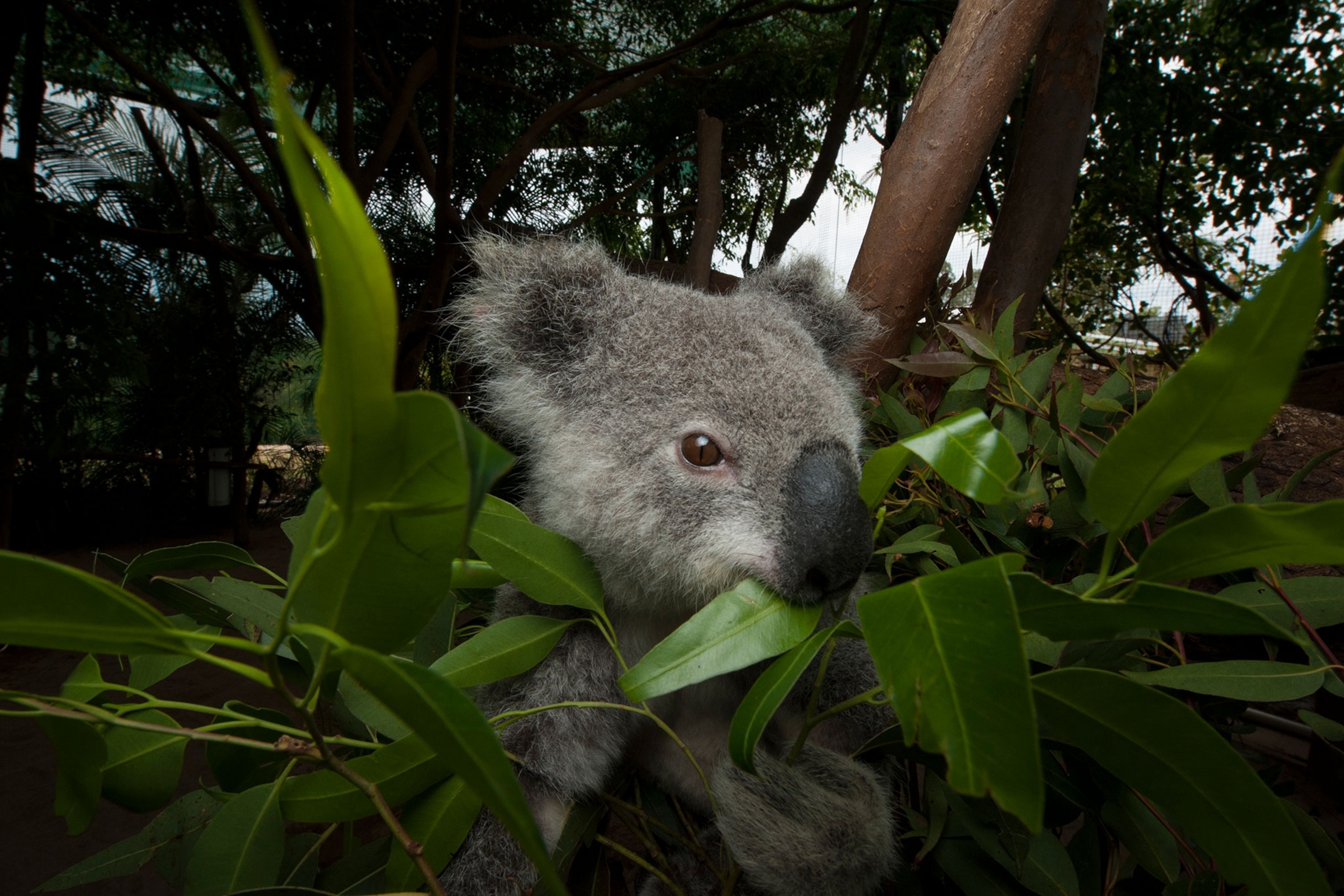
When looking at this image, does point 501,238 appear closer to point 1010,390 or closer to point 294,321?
point 1010,390

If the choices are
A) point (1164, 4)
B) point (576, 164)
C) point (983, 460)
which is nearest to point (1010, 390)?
point (983, 460)

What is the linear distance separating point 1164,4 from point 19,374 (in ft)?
16.9

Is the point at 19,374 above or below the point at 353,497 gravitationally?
below

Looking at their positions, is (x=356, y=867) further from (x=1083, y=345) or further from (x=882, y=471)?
(x=1083, y=345)

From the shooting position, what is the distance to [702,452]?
2.26 ft

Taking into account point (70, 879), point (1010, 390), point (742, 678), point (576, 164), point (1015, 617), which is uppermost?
point (576, 164)

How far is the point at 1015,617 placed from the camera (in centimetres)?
27

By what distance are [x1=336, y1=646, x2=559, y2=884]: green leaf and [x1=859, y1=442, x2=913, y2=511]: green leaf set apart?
0.25 metres

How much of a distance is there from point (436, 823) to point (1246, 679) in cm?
64

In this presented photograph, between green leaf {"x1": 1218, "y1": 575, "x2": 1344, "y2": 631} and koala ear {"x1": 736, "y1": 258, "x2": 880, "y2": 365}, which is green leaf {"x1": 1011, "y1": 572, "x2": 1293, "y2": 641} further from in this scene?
koala ear {"x1": 736, "y1": 258, "x2": 880, "y2": 365}

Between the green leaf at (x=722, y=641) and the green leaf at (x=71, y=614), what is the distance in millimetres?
239

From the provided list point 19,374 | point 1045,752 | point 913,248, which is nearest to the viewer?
point 1045,752

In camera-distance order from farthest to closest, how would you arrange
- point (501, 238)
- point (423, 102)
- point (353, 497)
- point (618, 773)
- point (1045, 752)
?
point (423, 102), point (501, 238), point (618, 773), point (1045, 752), point (353, 497)

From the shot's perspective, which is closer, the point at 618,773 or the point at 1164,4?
the point at 618,773
